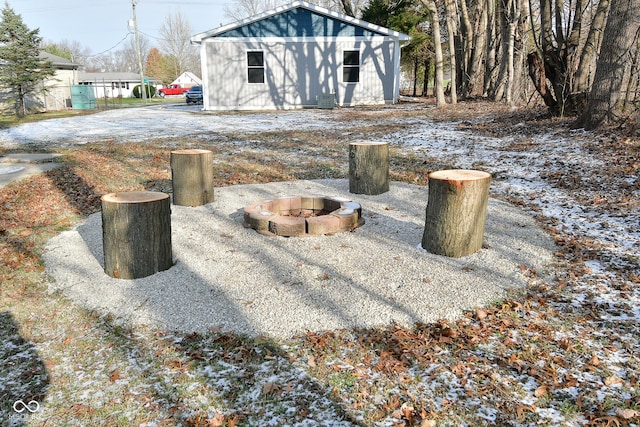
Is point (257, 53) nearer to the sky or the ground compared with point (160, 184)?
nearer to the sky

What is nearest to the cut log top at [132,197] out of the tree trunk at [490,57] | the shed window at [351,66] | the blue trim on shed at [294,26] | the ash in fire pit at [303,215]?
the ash in fire pit at [303,215]

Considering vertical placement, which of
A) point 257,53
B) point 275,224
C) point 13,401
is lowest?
point 13,401

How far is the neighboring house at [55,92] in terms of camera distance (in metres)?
24.7

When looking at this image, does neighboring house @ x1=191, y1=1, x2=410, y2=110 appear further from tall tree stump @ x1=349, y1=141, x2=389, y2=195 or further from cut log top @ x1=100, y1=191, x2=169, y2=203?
cut log top @ x1=100, y1=191, x2=169, y2=203

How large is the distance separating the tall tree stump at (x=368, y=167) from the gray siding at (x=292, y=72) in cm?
1392

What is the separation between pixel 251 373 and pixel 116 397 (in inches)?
27.9

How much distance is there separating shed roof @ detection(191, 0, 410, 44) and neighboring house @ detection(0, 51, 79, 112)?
475 inches

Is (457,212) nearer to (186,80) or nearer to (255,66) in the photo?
(255,66)

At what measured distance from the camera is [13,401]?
7.90 feet

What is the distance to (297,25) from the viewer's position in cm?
1881

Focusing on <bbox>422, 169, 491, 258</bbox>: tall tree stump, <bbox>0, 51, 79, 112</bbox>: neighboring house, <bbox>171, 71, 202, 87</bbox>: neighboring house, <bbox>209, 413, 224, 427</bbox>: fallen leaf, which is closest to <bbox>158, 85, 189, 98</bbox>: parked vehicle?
<bbox>171, 71, 202, 87</bbox>: neighboring house

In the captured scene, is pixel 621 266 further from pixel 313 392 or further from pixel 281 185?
pixel 281 185

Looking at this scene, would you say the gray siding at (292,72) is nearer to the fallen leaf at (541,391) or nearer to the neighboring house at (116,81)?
the fallen leaf at (541,391)

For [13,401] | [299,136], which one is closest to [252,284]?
[13,401]
